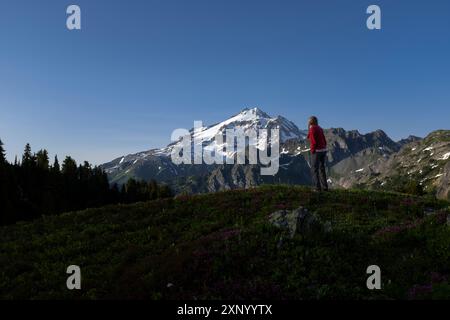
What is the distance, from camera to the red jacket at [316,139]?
2205cm

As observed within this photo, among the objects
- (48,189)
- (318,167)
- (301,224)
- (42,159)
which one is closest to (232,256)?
(301,224)

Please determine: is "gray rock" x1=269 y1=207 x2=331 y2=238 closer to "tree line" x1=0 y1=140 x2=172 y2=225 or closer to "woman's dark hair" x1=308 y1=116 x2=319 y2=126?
"woman's dark hair" x1=308 y1=116 x2=319 y2=126

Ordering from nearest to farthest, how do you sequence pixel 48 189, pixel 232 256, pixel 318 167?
1. pixel 232 256
2. pixel 318 167
3. pixel 48 189

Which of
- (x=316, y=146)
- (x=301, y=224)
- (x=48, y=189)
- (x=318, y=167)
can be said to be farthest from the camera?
(x=48, y=189)

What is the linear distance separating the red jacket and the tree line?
51.6 metres

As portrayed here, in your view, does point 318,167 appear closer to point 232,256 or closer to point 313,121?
point 313,121

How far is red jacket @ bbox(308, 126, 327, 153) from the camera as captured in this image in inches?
868

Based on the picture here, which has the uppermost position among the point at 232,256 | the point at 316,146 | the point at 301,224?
the point at 316,146

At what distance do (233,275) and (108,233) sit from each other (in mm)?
9976

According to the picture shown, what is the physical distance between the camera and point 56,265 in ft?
47.7

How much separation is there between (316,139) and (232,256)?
12056 mm

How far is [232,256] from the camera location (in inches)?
472
